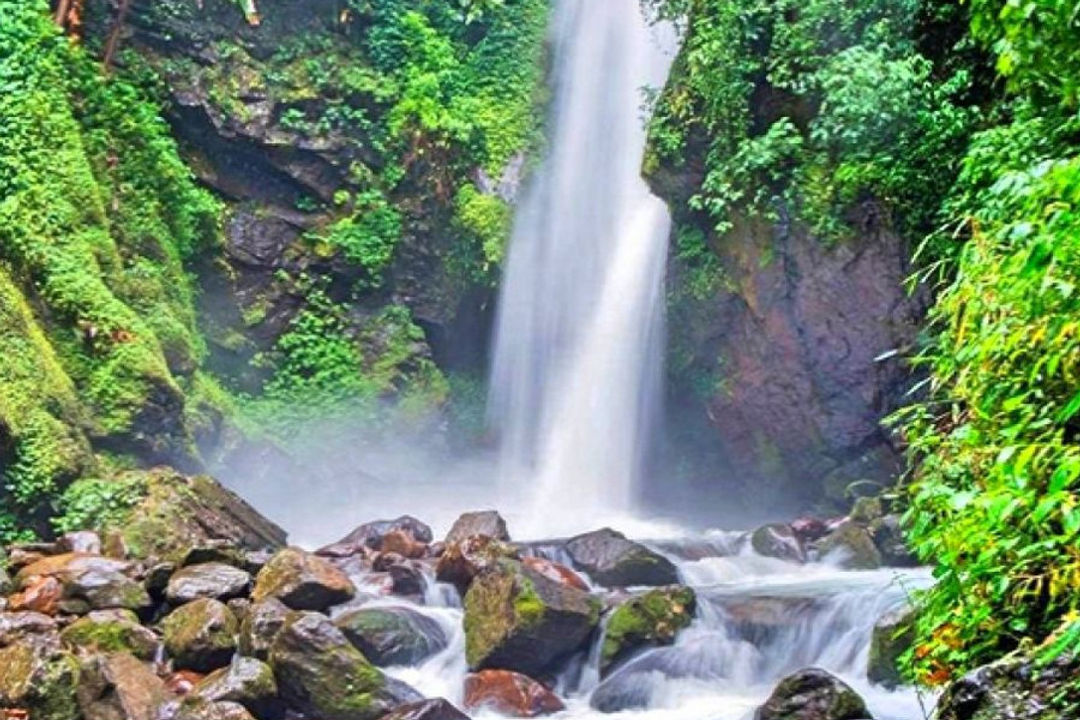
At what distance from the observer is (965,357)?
3377mm

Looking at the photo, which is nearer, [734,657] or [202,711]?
[202,711]

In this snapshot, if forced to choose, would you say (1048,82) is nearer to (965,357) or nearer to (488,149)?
(965,357)

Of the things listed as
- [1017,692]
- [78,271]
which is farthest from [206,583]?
[1017,692]

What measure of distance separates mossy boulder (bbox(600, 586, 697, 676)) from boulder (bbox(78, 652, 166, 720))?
3076mm

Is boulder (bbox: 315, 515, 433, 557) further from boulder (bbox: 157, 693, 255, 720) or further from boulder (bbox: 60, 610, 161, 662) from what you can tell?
boulder (bbox: 157, 693, 255, 720)

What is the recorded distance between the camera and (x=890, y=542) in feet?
29.9

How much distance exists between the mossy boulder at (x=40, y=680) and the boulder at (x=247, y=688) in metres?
0.75

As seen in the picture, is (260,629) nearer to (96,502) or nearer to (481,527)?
(96,502)

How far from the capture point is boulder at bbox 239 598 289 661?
6758 mm

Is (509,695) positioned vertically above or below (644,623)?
below

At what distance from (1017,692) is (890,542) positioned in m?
6.91

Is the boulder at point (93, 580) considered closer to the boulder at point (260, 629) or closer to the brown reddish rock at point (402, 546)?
the boulder at point (260, 629)

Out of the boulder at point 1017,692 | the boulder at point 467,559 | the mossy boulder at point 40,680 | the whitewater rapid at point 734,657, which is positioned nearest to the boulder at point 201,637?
the mossy boulder at point 40,680

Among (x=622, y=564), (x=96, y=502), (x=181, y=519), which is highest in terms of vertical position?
(x=96, y=502)
